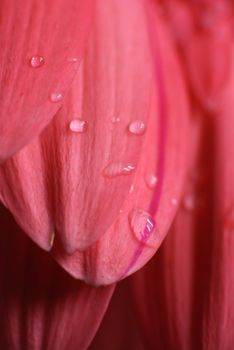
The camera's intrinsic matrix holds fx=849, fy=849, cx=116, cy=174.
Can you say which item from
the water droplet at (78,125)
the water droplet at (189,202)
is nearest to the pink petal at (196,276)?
the water droplet at (189,202)

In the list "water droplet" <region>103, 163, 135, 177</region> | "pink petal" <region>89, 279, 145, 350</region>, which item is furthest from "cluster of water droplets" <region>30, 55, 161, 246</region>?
"pink petal" <region>89, 279, 145, 350</region>

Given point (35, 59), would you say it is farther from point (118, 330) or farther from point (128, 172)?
point (118, 330)

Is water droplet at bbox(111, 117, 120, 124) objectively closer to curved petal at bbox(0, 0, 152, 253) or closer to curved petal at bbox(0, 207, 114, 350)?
curved petal at bbox(0, 0, 152, 253)

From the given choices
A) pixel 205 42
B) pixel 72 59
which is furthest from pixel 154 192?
pixel 205 42

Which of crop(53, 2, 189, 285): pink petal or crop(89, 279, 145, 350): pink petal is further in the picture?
crop(89, 279, 145, 350): pink petal

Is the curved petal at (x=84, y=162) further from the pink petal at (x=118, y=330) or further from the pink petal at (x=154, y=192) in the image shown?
the pink petal at (x=118, y=330)
